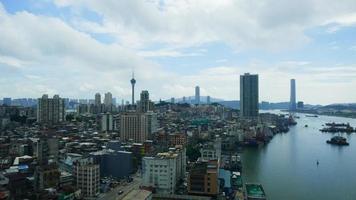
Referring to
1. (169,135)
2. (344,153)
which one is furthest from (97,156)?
(344,153)

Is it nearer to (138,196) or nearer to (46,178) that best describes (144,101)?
(46,178)

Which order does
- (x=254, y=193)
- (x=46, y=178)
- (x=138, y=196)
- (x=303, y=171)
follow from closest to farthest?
(x=138, y=196) → (x=46, y=178) → (x=254, y=193) → (x=303, y=171)

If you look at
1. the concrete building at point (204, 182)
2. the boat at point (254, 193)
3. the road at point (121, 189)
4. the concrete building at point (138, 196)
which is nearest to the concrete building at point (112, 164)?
the road at point (121, 189)

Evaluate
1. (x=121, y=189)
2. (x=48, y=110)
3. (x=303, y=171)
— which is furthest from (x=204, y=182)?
(x=48, y=110)

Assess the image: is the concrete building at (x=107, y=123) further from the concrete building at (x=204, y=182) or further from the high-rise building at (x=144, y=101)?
the concrete building at (x=204, y=182)

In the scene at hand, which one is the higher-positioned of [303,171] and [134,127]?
[134,127]

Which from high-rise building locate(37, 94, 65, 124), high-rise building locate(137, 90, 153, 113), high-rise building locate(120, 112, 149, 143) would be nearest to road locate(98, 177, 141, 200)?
high-rise building locate(120, 112, 149, 143)
